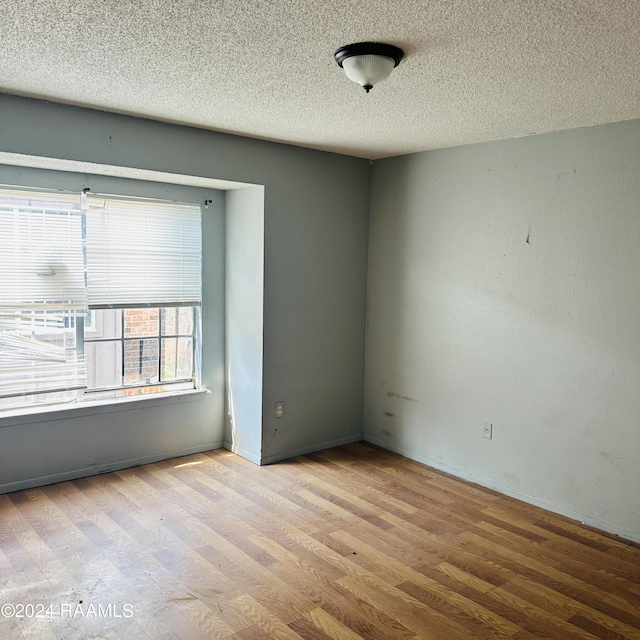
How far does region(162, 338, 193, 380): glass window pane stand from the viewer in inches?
183

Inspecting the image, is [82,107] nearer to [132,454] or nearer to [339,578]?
[132,454]

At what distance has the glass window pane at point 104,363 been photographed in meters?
4.26

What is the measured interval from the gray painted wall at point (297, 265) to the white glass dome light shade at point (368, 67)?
5.79ft

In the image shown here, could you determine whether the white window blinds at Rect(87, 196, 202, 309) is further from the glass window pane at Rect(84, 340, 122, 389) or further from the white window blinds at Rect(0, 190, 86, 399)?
the glass window pane at Rect(84, 340, 122, 389)

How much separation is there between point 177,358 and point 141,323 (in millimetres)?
423

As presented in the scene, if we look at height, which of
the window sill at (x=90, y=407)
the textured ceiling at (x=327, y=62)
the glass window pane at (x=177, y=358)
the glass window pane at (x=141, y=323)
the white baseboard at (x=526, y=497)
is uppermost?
the textured ceiling at (x=327, y=62)

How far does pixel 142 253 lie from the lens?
436cm

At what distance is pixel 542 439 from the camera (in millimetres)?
3855

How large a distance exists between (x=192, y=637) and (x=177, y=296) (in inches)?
105

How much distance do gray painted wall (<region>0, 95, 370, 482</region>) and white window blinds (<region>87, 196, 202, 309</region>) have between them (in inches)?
19.7

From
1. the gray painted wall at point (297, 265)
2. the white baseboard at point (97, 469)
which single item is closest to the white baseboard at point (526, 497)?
the gray painted wall at point (297, 265)

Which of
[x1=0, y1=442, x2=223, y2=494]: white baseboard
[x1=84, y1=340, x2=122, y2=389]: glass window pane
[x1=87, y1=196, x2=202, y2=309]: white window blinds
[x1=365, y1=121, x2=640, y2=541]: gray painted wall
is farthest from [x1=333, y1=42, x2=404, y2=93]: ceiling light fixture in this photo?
[x1=0, y1=442, x2=223, y2=494]: white baseboard

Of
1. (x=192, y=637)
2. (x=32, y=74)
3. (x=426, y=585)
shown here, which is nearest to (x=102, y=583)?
(x=192, y=637)

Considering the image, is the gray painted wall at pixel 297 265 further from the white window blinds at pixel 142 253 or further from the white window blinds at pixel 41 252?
the white window blinds at pixel 41 252
